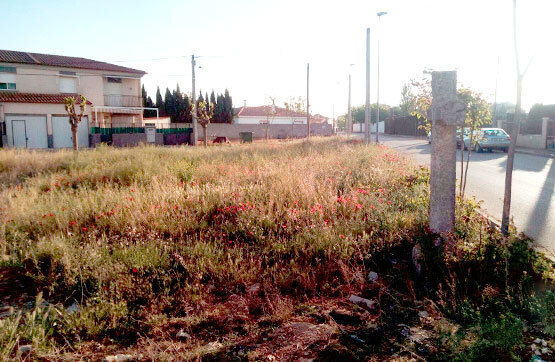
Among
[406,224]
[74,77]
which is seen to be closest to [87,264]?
[406,224]

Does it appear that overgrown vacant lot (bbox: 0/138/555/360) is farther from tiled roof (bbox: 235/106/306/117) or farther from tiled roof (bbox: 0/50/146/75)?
tiled roof (bbox: 235/106/306/117)

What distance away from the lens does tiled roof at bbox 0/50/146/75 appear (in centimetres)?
A: 3369

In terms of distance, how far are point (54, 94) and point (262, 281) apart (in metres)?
36.4

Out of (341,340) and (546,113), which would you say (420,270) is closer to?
(341,340)

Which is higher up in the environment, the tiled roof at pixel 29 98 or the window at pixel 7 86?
the window at pixel 7 86

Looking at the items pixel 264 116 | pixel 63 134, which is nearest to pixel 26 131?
pixel 63 134

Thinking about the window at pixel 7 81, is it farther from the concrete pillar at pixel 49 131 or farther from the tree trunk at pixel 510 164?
the tree trunk at pixel 510 164

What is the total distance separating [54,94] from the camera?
34.8 metres

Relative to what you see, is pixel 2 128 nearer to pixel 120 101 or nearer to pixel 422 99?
pixel 120 101

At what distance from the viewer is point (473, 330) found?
3250mm

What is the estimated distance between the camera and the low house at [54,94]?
106 ft

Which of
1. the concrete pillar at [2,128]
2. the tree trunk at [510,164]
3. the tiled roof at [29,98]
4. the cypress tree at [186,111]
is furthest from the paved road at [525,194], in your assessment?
the cypress tree at [186,111]

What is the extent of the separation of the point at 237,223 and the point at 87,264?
219 cm

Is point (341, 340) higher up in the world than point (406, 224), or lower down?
lower down
